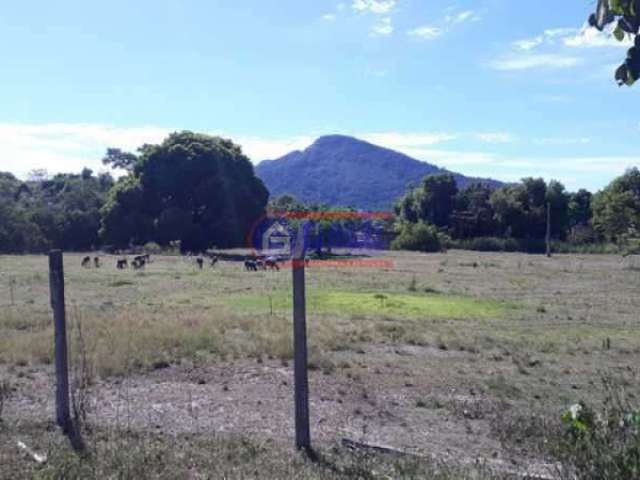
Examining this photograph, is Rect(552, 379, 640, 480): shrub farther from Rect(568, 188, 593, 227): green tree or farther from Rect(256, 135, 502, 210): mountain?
Rect(256, 135, 502, 210): mountain

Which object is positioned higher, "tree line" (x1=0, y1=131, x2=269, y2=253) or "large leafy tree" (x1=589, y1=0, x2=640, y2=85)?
"tree line" (x1=0, y1=131, x2=269, y2=253)

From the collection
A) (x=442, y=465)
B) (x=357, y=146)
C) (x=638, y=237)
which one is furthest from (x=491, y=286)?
(x=357, y=146)

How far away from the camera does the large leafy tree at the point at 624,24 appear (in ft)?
5.96

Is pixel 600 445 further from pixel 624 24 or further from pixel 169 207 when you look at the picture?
pixel 169 207

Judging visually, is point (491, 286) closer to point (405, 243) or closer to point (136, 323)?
point (136, 323)

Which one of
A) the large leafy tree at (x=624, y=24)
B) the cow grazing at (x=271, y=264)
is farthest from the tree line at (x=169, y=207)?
the large leafy tree at (x=624, y=24)

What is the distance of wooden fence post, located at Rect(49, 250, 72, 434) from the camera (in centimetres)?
589

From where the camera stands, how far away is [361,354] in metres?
11.2

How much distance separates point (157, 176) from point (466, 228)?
37.4 m

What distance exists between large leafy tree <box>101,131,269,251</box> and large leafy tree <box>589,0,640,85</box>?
50.7 m

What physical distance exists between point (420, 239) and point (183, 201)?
2322cm

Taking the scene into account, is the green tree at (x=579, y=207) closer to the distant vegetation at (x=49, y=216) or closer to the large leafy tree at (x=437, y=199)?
the large leafy tree at (x=437, y=199)

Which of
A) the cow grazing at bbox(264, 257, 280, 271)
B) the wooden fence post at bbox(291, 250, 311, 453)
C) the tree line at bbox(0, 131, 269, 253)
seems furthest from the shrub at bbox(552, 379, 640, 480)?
the tree line at bbox(0, 131, 269, 253)

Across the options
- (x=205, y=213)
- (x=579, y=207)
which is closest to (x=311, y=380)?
(x=205, y=213)
